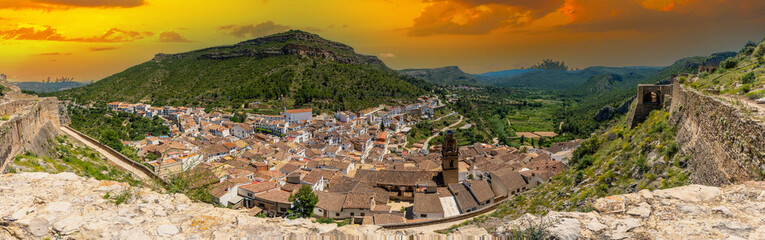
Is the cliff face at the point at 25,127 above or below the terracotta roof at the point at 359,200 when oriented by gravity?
above

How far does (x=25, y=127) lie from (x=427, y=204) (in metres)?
17.9

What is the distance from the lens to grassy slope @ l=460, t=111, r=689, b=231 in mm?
9119

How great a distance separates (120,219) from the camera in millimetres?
4230

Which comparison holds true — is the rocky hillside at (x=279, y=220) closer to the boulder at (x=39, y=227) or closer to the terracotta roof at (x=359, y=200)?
the boulder at (x=39, y=227)

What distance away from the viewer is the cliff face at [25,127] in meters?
8.66

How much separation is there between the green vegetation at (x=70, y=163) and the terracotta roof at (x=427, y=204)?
1396cm

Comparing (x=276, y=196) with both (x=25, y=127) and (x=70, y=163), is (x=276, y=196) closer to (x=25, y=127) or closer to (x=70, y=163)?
(x=70, y=163)

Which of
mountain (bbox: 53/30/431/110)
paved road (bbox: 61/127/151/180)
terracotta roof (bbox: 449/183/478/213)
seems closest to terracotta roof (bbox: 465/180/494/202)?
terracotta roof (bbox: 449/183/478/213)

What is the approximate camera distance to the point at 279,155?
35656 mm

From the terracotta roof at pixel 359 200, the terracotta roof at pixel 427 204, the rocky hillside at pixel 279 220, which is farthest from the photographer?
the terracotta roof at pixel 359 200

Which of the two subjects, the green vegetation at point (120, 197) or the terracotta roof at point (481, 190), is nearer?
the green vegetation at point (120, 197)

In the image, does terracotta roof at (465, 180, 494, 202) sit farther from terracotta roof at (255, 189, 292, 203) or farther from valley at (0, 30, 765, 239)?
terracotta roof at (255, 189, 292, 203)

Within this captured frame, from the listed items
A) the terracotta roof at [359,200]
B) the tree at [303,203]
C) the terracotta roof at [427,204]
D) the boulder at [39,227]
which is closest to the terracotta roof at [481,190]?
the terracotta roof at [427,204]

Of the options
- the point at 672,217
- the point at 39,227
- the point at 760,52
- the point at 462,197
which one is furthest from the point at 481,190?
the point at 39,227
